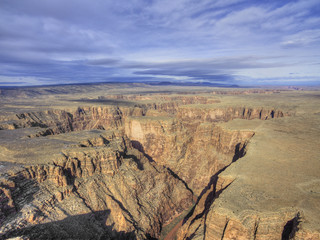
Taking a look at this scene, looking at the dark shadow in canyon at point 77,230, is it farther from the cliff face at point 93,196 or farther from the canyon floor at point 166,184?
the canyon floor at point 166,184

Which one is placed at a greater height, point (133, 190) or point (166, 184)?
point (133, 190)

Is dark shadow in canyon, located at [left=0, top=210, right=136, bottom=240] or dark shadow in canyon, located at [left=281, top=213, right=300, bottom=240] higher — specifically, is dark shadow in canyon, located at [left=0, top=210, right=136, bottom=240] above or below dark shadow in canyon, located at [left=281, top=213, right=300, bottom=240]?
below

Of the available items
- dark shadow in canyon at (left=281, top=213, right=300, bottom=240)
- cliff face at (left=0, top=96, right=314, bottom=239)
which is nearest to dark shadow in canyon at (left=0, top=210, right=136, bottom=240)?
cliff face at (left=0, top=96, right=314, bottom=239)

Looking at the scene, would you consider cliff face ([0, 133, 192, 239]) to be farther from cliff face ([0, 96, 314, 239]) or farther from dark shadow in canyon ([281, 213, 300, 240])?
dark shadow in canyon ([281, 213, 300, 240])

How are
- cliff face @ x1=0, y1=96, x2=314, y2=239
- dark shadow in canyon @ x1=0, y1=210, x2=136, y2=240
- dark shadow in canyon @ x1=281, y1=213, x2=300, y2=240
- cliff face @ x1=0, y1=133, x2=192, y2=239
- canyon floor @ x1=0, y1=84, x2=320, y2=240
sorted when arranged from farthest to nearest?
1. cliff face @ x1=0, y1=133, x2=192, y2=239
2. dark shadow in canyon @ x1=0, y1=210, x2=136, y2=240
3. cliff face @ x1=0, y1=96, x2=314, y2=239
4. canyon floor @ x1=0, y1=84, x2=320, y2=240
5. dark shadow in canyon @ x1=281, y1=213, x2=300, y2=240

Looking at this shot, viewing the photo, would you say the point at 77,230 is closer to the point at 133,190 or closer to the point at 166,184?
the point at 133,190

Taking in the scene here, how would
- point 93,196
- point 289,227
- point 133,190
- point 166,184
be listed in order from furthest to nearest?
point 166,184 → point 133,190 → point 93,196 → point 289,227

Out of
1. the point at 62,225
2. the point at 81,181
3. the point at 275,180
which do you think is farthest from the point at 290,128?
the point at 62,225

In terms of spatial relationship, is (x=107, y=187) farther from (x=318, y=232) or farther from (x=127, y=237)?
(x=318, y=232)

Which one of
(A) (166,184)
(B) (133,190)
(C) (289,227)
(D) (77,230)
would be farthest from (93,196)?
(C) (289,227)
